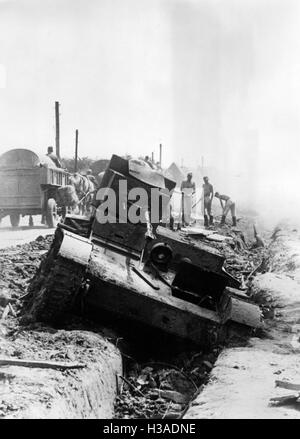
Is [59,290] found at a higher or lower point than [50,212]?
lower

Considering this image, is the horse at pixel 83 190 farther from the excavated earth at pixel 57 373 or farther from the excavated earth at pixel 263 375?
the excavated earth at pixel 57 373

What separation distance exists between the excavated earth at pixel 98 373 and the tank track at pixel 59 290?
0.61ft

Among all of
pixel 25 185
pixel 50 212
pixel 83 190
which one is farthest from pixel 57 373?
pixel 83 190

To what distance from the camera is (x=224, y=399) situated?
4605mm

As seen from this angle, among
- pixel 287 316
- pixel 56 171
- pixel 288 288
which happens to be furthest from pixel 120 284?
pixel 56 171

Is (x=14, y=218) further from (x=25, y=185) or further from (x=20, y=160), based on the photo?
(x=20, y=160)

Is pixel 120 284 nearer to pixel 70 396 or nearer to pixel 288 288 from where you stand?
pixel 70 396

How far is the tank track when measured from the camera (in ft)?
19.3

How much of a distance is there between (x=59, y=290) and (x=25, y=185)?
1280 cm

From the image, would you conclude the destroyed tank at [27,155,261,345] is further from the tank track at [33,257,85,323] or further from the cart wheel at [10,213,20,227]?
the cart wheel at [10,213,20,227]

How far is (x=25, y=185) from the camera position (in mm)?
18031

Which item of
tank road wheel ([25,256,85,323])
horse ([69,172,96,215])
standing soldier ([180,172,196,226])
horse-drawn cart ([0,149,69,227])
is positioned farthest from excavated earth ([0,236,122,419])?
horse ([69,172,96,215])

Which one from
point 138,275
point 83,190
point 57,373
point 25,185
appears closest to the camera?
point 57,373

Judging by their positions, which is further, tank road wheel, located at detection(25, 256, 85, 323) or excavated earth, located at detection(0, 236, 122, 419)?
tank road wheel, located at detection(25, 256, 85, 323)
